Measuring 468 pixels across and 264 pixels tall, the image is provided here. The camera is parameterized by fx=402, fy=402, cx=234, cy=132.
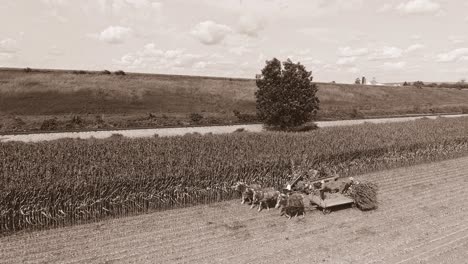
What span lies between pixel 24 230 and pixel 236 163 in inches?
368

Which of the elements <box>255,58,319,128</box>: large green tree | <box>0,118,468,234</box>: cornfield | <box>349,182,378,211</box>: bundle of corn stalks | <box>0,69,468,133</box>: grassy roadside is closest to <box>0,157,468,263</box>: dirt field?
A: <box>349,182,378,211</box>: bundle of corn stalks

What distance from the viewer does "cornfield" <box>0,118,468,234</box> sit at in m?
14.9

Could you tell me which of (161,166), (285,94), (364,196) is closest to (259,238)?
(364,196)

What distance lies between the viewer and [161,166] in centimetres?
1927

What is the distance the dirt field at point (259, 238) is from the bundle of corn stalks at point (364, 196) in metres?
0.44

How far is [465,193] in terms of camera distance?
2031cm

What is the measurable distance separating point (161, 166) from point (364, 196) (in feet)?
30.6

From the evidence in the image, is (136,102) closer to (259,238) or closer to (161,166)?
(161,166)

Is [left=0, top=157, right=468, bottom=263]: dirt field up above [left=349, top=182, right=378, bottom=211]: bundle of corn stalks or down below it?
below

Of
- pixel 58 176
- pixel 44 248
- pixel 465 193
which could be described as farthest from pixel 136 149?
pixel 465 193

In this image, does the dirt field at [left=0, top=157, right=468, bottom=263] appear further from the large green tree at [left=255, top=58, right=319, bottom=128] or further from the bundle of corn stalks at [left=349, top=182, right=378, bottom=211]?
the large green tree at [left=255, top=58, right=319, bottom=128]

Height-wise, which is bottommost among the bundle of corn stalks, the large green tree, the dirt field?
the dirt field

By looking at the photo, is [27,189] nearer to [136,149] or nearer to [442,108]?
[136,149]

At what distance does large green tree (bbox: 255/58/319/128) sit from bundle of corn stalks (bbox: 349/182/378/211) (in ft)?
76.5
